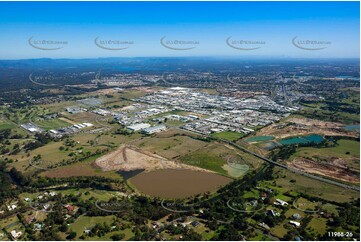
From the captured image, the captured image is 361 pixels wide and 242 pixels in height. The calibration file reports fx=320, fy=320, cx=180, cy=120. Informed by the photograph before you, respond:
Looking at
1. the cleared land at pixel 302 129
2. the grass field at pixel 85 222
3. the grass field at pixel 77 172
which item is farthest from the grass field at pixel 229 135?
the grass field at pixel 85 222

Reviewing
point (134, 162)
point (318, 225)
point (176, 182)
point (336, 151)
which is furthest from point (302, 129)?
point (318, 225)

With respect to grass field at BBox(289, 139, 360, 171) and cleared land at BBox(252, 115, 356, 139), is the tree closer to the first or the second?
grass field at BBox(289, 139, 360, 171)

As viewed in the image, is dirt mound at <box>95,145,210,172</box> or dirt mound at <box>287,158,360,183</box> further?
dirt mound at <box>95,145,210,172</box>

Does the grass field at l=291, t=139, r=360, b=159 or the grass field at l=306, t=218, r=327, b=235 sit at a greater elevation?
the grass field at l=291, t=139, r=360, b=159

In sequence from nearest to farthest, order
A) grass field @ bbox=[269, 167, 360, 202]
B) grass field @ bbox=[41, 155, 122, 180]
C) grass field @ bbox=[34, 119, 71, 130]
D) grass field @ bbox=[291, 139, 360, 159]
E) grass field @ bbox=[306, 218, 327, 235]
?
grass field @ bbox=[306, 218, 327, 235] < grass field @ bbox=[269, 167, 360, 202] < grass field @ bbox=[41, 155, 122, 180] < grass field @ bbox=[291, 139, 360, 159] < grass field @ bbox=[34, 119, 71, 130]


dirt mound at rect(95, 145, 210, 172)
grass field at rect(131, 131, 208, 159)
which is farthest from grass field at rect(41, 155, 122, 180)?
grass field at rect(131, 131, 208, 159)

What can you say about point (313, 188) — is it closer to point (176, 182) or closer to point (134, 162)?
point (176, 182)

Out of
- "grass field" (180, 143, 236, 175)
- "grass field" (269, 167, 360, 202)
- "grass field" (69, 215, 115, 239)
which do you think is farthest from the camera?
"grass field" (180, 143, 236, 175)

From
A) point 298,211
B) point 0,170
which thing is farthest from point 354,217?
point 0,170

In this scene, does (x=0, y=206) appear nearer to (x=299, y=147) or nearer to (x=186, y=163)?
(x=186, y=163)
